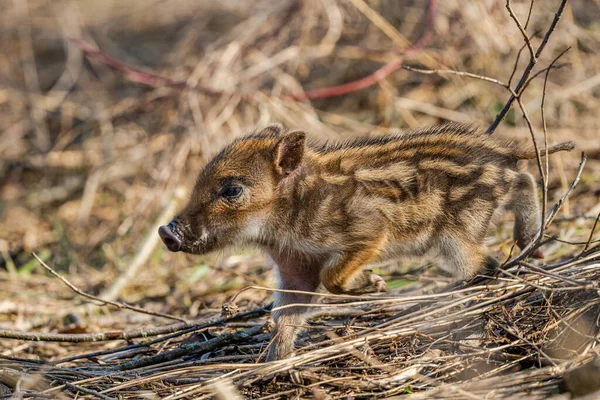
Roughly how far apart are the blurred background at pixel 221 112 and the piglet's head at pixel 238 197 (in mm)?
1759

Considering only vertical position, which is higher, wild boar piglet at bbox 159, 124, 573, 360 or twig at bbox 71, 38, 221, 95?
twig at bbox 71, 38, 221, 95

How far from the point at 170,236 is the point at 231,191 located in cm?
45

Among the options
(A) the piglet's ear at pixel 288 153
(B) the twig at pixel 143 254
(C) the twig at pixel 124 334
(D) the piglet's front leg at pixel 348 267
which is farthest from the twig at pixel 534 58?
(B) the twig at pixel 143 254

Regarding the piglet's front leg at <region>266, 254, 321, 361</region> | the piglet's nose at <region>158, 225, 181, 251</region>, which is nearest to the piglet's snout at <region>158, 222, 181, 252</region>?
the piglet's nose at <region>158, 225, 181, 251</region>

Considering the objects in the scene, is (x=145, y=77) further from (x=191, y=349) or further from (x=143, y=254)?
(x=191, y=349)

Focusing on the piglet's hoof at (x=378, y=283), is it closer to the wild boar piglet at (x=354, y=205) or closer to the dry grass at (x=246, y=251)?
the wild boar piglet at (x=354, y=205)

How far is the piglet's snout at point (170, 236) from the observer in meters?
4.40

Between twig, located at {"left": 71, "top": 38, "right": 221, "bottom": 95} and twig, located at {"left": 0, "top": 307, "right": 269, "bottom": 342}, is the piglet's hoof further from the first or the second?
twig, located at {"left": 71, "top": 38, "right": 221, "bottom": 95}

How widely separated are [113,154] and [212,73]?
1458 mm

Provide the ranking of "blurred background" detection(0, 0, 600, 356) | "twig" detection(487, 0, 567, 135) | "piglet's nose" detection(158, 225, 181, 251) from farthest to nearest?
"blurred background" detection(0, 0, 600, 356)
"piglet's nose" detection(158, 225, 181, 251)
"twig" detection(487, 0, 567, 135)

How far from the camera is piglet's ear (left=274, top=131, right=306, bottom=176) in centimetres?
455

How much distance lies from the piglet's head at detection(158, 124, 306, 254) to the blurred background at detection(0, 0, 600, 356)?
5.77 ft

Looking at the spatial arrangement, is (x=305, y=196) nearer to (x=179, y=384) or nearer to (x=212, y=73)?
(x=179, y=384)

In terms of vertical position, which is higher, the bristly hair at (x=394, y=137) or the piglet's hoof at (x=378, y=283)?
the bristly hair at (x=394, y=137)
